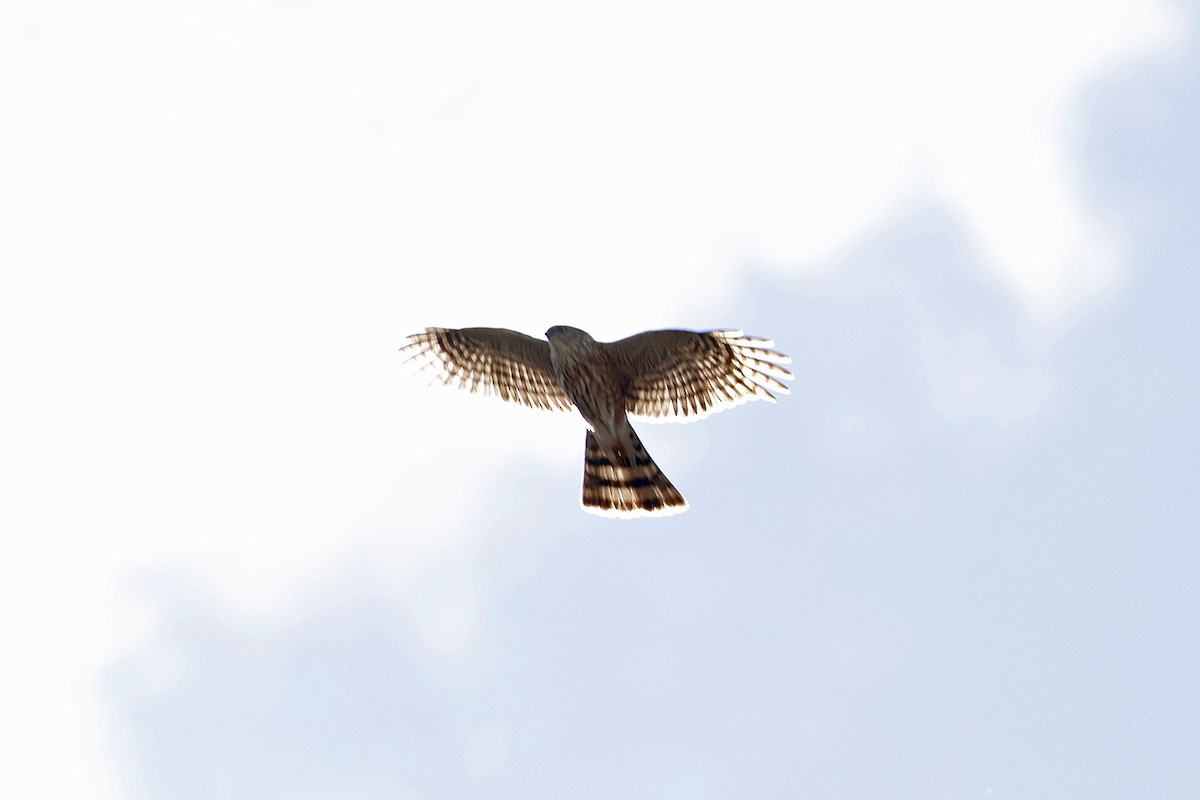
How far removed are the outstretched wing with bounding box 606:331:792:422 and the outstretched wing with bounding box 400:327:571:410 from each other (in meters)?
0.93

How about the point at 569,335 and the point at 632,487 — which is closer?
the point at 569,335

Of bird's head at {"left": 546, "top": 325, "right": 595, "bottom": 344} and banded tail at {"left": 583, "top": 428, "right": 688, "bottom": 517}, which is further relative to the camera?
banded tail at {"left": 583, "top": 428, "right": 688, "bottom": 517}

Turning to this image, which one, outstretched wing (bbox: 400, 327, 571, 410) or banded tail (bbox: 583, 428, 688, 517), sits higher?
outstretched wing (bbox: 400, 327, 571, 410)

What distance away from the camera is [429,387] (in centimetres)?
1481

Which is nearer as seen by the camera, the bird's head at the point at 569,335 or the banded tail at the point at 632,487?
the bird's head at the point at 569,335

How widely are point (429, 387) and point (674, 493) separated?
8.94ft

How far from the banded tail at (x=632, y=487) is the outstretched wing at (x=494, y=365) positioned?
720 mm

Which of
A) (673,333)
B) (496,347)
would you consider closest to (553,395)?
(496,347)

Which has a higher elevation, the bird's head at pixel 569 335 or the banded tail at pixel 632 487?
the bird's head at pixel 569 335

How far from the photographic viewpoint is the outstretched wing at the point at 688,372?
13.8 meters

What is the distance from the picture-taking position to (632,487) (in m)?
14.6

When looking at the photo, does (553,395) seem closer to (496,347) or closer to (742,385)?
(496,347)

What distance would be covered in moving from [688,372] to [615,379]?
717mm

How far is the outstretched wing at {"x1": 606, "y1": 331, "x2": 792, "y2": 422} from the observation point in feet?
45.1
